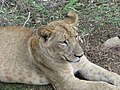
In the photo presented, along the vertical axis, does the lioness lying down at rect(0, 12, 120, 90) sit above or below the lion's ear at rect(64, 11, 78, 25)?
below

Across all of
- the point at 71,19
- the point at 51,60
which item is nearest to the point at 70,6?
the point at 71,19

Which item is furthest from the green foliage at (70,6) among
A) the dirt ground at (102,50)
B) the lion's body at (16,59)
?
the lion's body at (16,59)

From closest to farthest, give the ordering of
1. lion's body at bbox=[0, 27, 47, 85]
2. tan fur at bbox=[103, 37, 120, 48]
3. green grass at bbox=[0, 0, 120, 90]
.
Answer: lion's body at bbox=[0, 27, 47, 85]
tan fur at bbox=[103, 37, 120, 48]
green grass at bbox=[0, 0, 120, 90]

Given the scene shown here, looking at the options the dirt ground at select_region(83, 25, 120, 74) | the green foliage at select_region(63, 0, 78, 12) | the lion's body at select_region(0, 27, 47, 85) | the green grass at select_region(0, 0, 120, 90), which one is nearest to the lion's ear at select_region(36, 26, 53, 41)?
the lion's body at select_region(0, 27, 47, 85)

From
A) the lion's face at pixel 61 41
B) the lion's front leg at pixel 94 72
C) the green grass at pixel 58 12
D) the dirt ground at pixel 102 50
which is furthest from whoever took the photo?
the green grass at pixel 58 12

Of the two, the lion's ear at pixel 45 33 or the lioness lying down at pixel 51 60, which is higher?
the lion's ear at pixel 45 33

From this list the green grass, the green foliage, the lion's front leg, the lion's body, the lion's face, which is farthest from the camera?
the green foliage

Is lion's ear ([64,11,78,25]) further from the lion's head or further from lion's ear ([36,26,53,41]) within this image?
lion's ear ([36,26,53,41])

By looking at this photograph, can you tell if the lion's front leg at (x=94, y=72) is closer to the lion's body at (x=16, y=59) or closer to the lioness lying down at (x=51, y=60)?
the lioness lying down at (x=51, y=60)

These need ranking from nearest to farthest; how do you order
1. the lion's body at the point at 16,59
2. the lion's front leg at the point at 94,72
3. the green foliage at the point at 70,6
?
the lion's front leg at the point at 94,72 → the lion's body at the point at 16,59 → the green foliage at the point at 70,6

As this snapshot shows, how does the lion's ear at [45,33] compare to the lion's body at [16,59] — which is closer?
the lion's ear at [45,33]

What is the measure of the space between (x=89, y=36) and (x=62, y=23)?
3.55 ft

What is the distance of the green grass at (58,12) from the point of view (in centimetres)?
520

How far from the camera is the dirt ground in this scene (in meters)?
4.49
